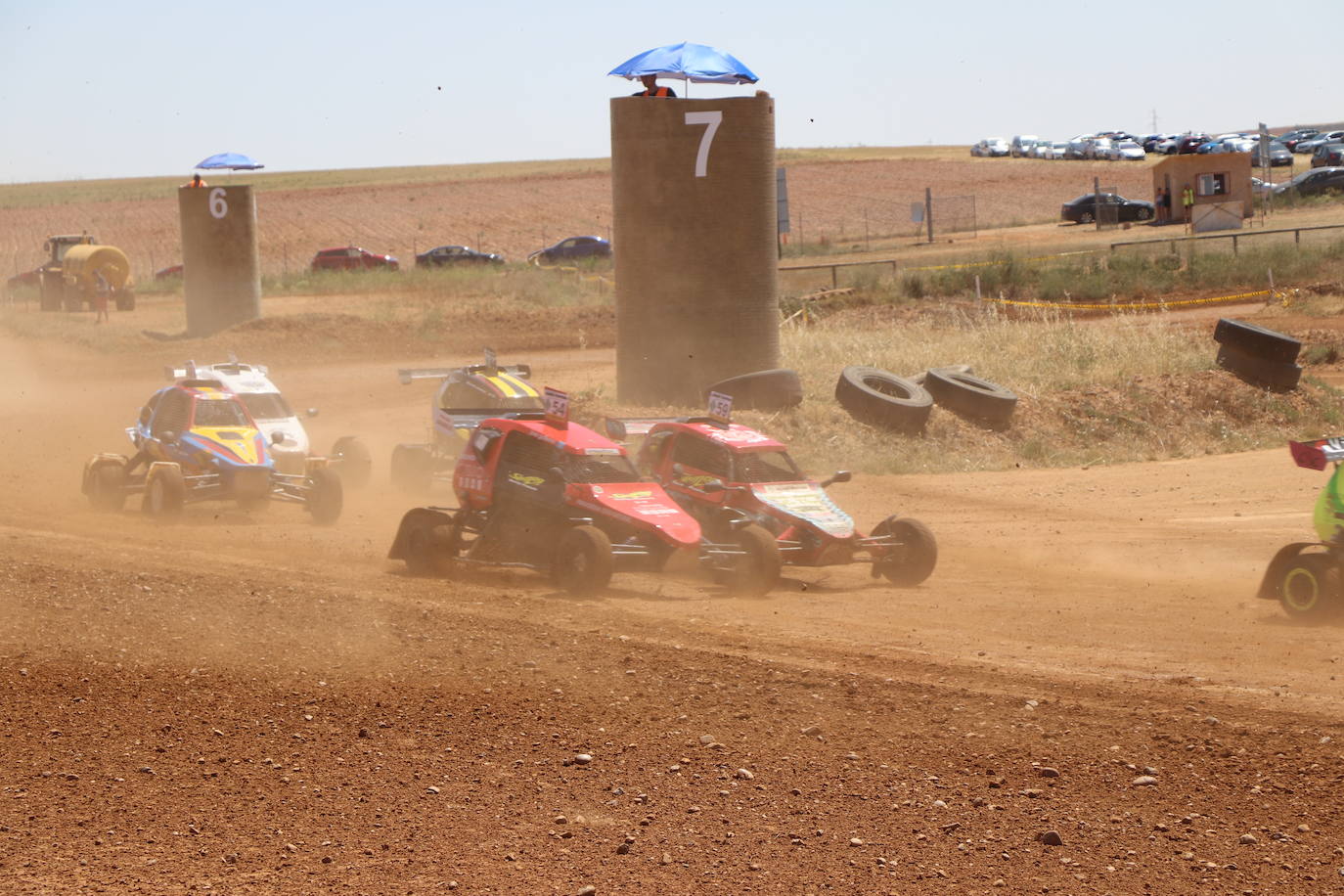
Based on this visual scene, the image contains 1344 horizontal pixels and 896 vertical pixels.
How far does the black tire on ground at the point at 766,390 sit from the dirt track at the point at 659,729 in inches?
269

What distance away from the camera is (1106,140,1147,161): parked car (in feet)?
306

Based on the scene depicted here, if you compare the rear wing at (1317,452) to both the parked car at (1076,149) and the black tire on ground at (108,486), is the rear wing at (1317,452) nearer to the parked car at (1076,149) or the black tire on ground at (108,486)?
the black tire on ground at (108,486)

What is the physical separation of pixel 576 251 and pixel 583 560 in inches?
1944

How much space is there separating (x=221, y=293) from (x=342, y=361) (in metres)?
5.47

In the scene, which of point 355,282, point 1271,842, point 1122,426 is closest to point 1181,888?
point 1271,842

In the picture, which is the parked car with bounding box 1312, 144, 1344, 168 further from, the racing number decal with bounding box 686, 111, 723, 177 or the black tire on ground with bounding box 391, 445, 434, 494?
the black tire on ground with bounding box 391, 445, 434, 494

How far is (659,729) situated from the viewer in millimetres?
8023

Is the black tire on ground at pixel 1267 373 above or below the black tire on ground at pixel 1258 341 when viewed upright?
below

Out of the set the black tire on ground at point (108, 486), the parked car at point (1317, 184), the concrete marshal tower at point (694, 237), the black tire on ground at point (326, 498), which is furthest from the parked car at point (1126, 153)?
the black tire on ground at point (108, 486)

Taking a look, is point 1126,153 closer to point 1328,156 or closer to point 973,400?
point 1328,156

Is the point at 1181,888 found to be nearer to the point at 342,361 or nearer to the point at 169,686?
the point at 169,686

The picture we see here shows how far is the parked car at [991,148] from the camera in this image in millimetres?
111812

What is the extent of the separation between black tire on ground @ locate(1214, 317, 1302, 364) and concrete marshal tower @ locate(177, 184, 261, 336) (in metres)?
23.8

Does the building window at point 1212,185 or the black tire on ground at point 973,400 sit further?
the building window at point 1212,185
